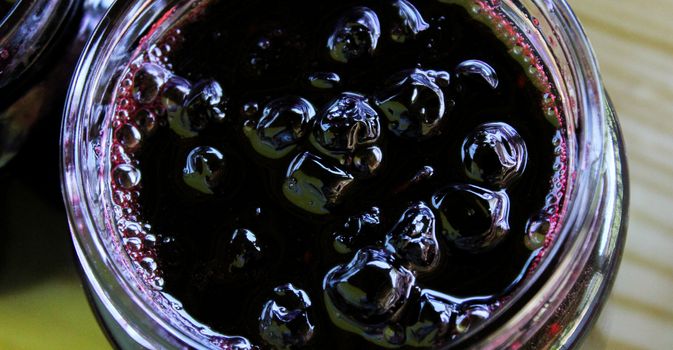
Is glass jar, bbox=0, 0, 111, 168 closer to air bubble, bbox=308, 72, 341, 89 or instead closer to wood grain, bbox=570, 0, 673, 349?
air bubble, bbox=308, 72, 341, 89

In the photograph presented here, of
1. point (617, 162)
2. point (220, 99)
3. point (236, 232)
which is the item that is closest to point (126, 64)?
point (220, 99)

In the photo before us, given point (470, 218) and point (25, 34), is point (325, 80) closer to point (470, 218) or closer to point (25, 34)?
point (470, 218)

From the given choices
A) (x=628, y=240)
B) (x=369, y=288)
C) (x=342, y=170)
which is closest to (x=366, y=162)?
(x=342, y=170)

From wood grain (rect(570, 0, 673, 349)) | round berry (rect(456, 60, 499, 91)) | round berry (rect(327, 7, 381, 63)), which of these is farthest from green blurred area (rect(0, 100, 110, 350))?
wood grain (rect(570, 0, 673, 349))

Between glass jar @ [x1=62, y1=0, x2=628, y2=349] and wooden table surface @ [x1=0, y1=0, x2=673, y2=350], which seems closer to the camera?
glass jar @ [x1=62, y1=0, x2=628, y2=349]

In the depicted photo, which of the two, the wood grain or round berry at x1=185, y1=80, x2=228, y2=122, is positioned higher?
round berry at x1=185, y1=80, x2=228, y2=122

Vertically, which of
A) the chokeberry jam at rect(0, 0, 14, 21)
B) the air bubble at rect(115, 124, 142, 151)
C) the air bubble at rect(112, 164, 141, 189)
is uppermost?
the chokeberry jam at rect(0, 0, 14, 21)
